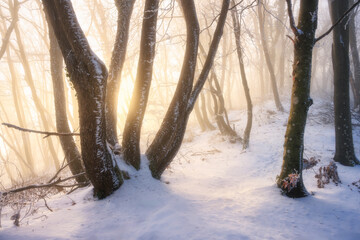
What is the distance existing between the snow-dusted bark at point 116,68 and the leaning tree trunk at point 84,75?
1.16 meters

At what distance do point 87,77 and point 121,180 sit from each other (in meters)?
1.85

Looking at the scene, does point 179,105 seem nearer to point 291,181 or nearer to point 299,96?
point 299,96

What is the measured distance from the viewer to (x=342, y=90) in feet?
19.7

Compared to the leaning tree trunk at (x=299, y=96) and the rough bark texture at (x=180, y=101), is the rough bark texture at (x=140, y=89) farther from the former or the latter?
the leaning tree trunk at (x=299, y=96)

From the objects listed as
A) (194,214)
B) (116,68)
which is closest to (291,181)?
(194,214)

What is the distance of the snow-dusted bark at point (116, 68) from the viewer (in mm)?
4082

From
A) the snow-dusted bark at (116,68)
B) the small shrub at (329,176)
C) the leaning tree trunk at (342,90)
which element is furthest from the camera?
the leaning tree trunk at (342,90)

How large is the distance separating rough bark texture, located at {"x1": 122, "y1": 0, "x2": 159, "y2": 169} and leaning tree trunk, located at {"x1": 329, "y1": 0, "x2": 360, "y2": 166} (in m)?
5.88

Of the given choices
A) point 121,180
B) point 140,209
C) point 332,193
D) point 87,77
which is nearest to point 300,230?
point 332,193

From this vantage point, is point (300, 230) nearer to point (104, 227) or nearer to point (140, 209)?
point (140, 209)

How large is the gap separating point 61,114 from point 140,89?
2.32 meters

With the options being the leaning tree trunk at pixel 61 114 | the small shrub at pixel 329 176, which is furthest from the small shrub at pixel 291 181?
the leaning tree trunk at pixel 61 114

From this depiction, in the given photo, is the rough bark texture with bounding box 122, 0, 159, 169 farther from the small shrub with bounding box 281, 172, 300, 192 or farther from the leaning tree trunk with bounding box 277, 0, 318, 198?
the small shrub with bounding box 281, 172, 300, 192

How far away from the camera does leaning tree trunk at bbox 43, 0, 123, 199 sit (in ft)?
8.77
